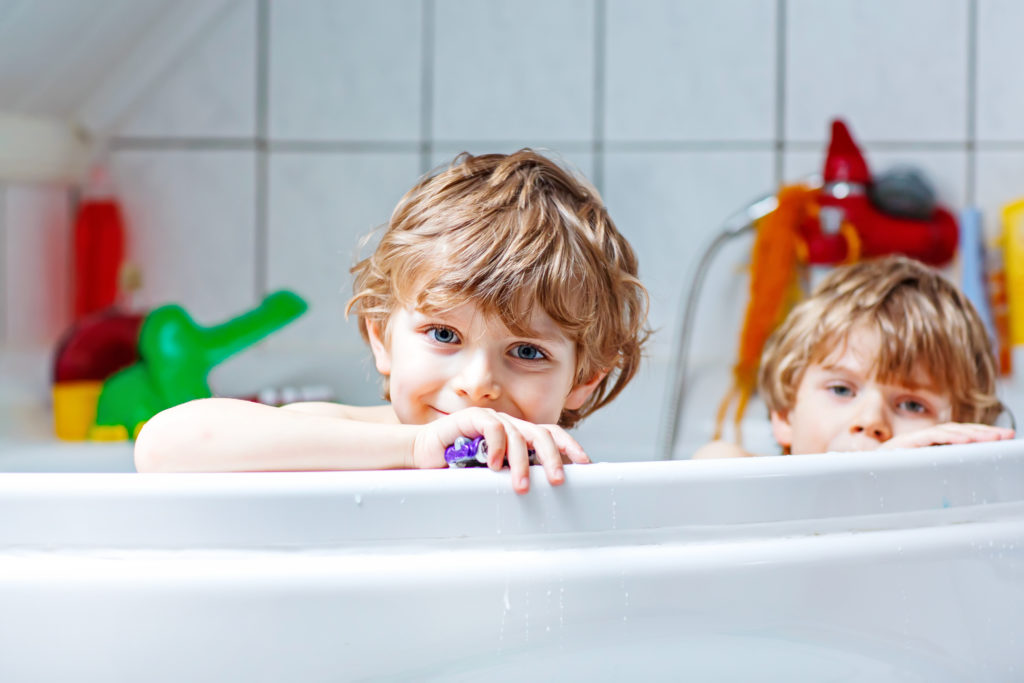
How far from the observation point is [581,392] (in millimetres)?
808

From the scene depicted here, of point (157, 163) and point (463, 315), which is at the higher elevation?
point (157, 163)

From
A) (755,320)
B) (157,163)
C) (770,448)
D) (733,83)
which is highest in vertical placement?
(733,83)

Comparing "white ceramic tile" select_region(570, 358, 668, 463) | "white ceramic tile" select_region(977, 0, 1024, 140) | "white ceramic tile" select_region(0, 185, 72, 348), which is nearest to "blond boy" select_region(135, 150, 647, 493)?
"white ceramic tile" select_region(570, 358, 668, 463)

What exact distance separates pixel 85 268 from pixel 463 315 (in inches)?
44.2

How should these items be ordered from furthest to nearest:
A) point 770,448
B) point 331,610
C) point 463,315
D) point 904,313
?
point 770,448, point 904,313, point 463,315, point 331,610

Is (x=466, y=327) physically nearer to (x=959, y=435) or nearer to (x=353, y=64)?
(x=959, y=435)

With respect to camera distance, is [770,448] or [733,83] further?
[733,83]

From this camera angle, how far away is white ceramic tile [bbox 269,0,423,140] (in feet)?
5.23

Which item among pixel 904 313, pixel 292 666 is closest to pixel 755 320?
pixel 904 313

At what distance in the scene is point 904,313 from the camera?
93 centimetres

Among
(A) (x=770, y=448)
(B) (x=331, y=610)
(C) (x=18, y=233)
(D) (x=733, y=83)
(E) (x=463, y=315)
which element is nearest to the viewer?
(B) (x=331, y=610)

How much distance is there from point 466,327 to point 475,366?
1.1 inches

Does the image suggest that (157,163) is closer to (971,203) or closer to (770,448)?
(770,448)

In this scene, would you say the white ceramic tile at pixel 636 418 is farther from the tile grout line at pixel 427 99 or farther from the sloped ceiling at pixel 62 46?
the sloped ceiling at pixel 62 46
